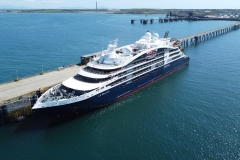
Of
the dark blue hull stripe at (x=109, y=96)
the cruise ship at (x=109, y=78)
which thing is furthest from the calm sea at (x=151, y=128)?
the cruise ship at (x=109, y=78)

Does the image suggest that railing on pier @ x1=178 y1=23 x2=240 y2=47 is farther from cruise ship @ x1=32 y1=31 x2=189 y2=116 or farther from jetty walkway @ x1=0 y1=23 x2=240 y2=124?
jetty walkway @ x1=0 y1=23 x2=240 y2=124

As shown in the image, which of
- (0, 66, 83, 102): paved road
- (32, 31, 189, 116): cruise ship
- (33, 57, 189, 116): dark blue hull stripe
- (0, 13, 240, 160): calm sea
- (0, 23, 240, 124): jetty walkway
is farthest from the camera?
(0, 66, 83, 102): paved road

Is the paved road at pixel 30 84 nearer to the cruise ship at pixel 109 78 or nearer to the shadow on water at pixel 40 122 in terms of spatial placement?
the cruise ship at pixel 109 78

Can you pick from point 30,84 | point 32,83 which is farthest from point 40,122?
point 32,83

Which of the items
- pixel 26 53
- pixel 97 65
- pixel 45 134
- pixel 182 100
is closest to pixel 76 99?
pixel 45 134

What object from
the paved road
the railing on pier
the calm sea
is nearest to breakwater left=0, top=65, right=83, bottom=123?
the paved road

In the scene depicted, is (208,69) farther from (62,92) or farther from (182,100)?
(62,92)
